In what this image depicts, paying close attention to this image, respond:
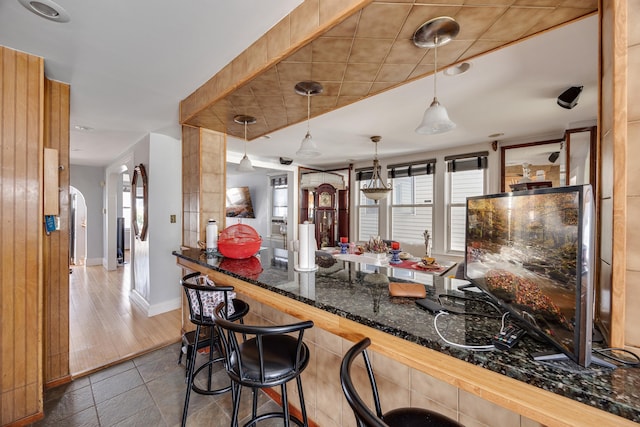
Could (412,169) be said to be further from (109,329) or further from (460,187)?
(109,329)

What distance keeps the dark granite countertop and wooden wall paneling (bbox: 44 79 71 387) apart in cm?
128

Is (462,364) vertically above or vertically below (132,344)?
above

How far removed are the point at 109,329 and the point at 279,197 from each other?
4561 mm

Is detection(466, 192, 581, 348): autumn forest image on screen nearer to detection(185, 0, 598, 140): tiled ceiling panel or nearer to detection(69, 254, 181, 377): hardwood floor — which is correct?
detection(185, 0, 598, 140): tiled ceiling panel

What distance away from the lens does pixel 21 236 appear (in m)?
1.76

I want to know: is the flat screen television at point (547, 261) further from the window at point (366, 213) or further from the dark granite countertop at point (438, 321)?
the window at point (366, 213)

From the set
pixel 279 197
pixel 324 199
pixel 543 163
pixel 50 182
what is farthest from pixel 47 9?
pixel 279 197

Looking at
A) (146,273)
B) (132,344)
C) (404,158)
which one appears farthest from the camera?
(404,158)

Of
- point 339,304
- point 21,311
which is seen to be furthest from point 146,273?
point 339,304

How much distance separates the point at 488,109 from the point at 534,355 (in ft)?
9.53

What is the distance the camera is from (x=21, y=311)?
5.73 ft

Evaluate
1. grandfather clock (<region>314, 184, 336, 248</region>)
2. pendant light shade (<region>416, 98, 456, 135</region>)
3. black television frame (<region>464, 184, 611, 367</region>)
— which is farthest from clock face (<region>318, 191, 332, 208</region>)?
black television frame (<region>464, 184, 611, 367</region>)

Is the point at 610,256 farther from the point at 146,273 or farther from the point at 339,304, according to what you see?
the point at 146,273

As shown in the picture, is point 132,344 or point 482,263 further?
point 132,344
